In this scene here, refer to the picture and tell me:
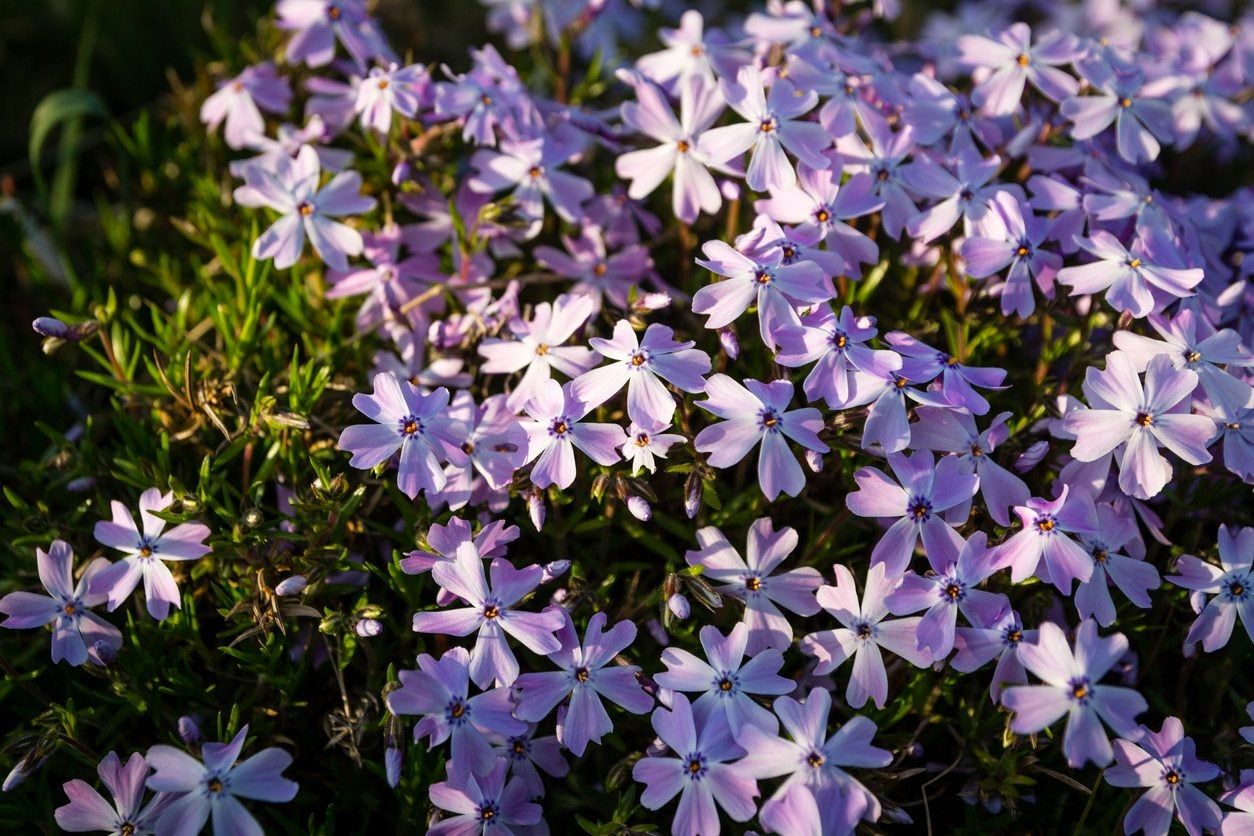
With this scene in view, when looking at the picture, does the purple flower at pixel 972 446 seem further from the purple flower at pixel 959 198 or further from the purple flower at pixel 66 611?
the purple flower at pixel 66 611

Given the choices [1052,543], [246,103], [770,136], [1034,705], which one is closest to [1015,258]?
[770,136]

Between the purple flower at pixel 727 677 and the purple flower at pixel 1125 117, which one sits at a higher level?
the purple flower at pixel 1125 117

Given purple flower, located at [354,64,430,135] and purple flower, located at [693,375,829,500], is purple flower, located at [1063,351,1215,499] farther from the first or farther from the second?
purple flower, located at [354,64,430,135]

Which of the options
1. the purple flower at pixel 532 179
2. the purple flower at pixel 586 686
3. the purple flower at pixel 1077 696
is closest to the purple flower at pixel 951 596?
the purple flower at pixel 1077 696

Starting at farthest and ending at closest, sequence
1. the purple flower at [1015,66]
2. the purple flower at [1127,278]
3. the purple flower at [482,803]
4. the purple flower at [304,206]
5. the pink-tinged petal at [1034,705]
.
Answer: the purple flower at [1015,66] < the purple flower at [304,206] < the purple flower at [1127,278] < the purple flower at [482,803] < the pink-tinged petal at [1034,705]

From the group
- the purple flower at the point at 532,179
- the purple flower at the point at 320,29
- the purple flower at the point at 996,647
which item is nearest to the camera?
the purple flower at the point at 996,647

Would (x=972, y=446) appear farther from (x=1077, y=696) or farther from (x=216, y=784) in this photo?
(x=216, y=784)

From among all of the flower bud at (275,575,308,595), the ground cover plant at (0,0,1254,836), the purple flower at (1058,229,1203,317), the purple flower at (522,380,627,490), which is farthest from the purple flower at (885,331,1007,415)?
the flower bud at (275,575,308,595)

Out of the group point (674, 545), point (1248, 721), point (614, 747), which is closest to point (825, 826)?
point (614, 747)
